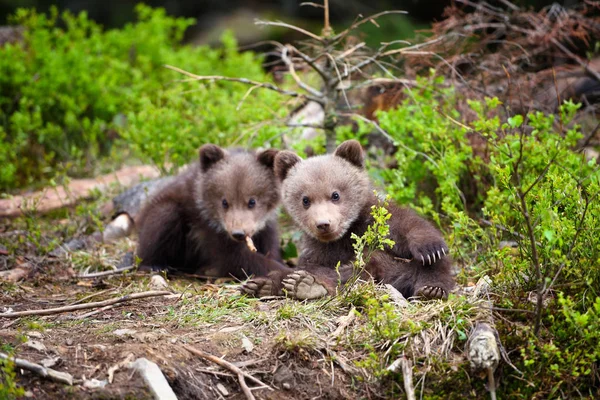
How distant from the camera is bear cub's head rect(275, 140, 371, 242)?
5.41 meters

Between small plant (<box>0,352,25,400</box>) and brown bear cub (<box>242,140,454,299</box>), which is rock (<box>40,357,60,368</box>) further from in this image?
brown bear cub (<box>242,140,454,299</box>)

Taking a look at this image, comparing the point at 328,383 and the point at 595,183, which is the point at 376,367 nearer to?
the point at 328,383

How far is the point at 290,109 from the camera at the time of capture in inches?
346

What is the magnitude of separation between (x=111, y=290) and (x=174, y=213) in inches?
50.2

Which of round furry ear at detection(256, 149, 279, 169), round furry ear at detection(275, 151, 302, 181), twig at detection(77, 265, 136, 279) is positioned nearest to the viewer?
round furry ear at detection(275, 151, 302, 181)

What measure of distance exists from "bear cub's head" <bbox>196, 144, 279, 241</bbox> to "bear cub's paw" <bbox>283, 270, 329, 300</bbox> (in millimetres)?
1318

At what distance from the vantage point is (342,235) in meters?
5.46

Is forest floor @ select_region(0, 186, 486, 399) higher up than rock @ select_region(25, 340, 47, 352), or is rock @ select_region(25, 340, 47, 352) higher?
rock @ select_region(25, 340, 47, 352)

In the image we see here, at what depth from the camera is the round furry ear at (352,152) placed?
577cm

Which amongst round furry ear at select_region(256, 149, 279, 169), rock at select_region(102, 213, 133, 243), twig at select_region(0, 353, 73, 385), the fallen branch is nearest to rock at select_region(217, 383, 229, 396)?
twig at select_region(0, 353, 73, 385)

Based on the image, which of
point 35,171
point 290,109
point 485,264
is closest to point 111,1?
point 35,171

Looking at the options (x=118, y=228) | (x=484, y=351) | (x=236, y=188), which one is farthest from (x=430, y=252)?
(x=118, y=228)

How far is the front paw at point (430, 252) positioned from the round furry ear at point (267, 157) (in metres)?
2.04

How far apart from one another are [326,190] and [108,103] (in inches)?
208
